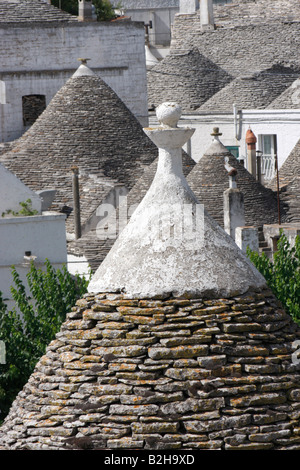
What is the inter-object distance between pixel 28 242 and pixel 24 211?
2.64ft

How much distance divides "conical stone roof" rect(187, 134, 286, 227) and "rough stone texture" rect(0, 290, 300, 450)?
2702 centimetres

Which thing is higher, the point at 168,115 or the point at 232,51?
the point at 232,51

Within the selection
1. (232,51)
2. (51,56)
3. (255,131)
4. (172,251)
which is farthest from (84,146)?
(172,251)

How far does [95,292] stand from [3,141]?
42.0 meters

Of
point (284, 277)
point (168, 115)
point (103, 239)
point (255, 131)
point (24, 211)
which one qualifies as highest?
point (255, 131)

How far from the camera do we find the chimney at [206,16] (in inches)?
2963

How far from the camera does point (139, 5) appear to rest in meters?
92.1

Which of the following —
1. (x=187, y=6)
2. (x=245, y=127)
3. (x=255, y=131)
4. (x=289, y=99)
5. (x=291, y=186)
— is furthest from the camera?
(x=187, y=6)

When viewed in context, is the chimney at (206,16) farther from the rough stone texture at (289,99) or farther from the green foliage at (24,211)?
the green foliage at (24,211)

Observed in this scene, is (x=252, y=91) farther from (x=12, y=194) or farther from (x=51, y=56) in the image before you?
(x=12, y=194)

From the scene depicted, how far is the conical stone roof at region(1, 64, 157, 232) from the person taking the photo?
44.7m

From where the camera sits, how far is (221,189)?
39.8 meters

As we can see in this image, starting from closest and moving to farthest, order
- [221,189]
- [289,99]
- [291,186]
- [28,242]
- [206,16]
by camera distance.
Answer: [28,242]
[221,189]
[291,186]
[289,99]
[206,16]

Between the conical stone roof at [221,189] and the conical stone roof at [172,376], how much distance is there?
2693cm
